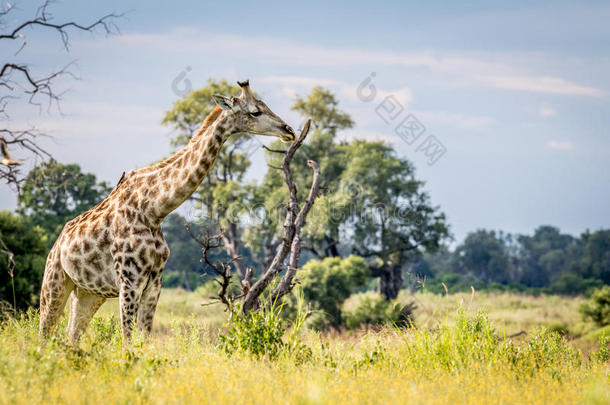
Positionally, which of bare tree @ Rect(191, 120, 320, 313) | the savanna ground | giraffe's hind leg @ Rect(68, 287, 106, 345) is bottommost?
the savanna ground

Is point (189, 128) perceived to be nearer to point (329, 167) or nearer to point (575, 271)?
point (329, 167)

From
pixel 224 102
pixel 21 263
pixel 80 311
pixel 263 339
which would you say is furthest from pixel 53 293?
pixel 21 263

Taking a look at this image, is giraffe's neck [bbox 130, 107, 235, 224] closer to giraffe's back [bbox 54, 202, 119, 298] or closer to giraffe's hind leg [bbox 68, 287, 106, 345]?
giraffe's back [bbox 54, 202, 119, 298]

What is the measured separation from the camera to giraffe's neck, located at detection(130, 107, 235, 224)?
786 centimetres

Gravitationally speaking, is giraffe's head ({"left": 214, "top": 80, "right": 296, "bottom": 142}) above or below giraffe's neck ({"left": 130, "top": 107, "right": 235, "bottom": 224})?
above

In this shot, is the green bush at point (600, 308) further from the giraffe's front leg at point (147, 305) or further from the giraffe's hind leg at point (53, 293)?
the giraffe's hind leg at point (53, 293)

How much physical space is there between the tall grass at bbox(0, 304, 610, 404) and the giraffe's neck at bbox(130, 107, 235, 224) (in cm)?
188

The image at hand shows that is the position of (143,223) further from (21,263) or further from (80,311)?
(21,263)

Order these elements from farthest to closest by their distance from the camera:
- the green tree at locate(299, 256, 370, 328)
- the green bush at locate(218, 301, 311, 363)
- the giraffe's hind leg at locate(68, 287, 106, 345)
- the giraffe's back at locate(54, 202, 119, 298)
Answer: the green tree at locate(299, 256, 370, 328), the giraffe's hind leg at locate(68, 287, 106, 345), the green bush at locate(218, 301, 311, 363), the giraffe's back at locate(54, 202, 119, 298)

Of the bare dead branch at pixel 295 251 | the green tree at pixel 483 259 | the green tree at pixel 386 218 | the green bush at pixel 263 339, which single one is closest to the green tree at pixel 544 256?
the green tree at pixel 483 259

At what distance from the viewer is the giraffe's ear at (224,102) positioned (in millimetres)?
7707

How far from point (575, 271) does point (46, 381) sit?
73566 millimetres

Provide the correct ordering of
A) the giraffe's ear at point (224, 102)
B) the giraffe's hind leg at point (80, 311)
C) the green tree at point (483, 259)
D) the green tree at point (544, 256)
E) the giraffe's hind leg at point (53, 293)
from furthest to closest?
1. the green tree at point (544, 256)
2. the green tree at point (483, 259)
3. the giraffe's hind leg at point (80, 311)
4. the giraffe's hind leg at point (53, 293)
5. the giraffe's ear at point (224, 102)

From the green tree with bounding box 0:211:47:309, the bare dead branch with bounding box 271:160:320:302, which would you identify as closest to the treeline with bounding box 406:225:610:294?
the green tree with bounding box 0:211:47:309
